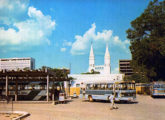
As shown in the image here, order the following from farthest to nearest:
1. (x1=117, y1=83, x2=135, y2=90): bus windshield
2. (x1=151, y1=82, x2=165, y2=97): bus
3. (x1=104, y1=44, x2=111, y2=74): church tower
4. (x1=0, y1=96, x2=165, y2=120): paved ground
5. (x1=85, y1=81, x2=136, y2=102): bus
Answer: (x1=104, y1=44, x2=111, y2=74): church tower → (x1=151, y1=82, x2=165, y2=97): bus → (x1=117, y1=83, x2=135, y2=90): bus windshield → (x1=85, y1=81, x2=136, y2=102): bus → (x1=0, y1=96, x2=165, y2=120): paved ground

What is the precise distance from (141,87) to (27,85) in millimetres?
21924

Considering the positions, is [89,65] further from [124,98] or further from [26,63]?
[124,98]

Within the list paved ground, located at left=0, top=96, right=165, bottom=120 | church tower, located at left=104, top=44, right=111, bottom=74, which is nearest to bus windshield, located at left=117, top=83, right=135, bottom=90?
paved ground, located at left=0, top=96, right=165, bottom=120

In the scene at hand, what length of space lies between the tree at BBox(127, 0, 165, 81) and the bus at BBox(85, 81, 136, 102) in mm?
13714

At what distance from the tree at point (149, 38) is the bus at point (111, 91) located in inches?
540

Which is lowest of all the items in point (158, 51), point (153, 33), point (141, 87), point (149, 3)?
point (141, 87)

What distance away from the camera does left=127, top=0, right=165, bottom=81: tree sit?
36406 mm

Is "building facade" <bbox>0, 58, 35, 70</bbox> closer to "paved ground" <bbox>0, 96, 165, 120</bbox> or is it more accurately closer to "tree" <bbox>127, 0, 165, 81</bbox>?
"tree" <bbox>127, 0, 165, 81</bbox>

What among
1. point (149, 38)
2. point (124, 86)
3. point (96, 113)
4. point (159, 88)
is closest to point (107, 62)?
point (149, 38)

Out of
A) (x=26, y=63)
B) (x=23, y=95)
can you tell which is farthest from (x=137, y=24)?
(x=26, y=63)

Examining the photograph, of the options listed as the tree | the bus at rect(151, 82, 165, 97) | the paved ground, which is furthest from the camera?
the tree

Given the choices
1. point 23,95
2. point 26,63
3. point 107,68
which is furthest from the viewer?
point 26,63

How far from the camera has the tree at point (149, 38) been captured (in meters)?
36.4

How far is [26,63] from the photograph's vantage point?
199m
